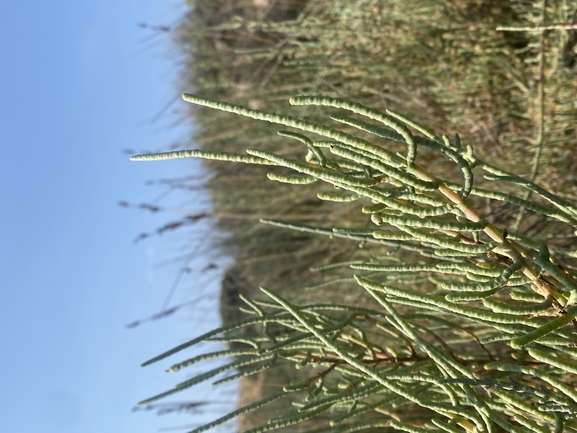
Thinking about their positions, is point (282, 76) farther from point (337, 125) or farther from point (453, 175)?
point (453, 175)

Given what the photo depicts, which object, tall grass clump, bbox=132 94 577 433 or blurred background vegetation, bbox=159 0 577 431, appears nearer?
tall grass clump, bbox=132 94 577 433

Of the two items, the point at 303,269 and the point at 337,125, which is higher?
the point at 337,125

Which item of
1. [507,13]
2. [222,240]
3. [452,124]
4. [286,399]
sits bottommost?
[286,399]

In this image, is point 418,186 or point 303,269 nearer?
point 418,186

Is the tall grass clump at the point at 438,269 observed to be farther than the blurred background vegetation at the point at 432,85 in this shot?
No

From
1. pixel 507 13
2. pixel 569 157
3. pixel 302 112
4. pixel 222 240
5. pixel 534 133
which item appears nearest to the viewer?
pixel 569 157

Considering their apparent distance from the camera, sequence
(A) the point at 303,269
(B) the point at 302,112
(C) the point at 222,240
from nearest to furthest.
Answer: (B) the point at 302,112
(A) the point at 303,269
(C) the point at 222,240

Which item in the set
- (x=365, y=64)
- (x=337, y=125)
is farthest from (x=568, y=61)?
(x=337, y=125)

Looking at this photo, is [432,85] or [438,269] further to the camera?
[432,85]

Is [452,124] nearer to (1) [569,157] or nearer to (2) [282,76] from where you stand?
(1) [569,157]

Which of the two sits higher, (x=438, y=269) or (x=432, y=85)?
(x=438, y=269)
